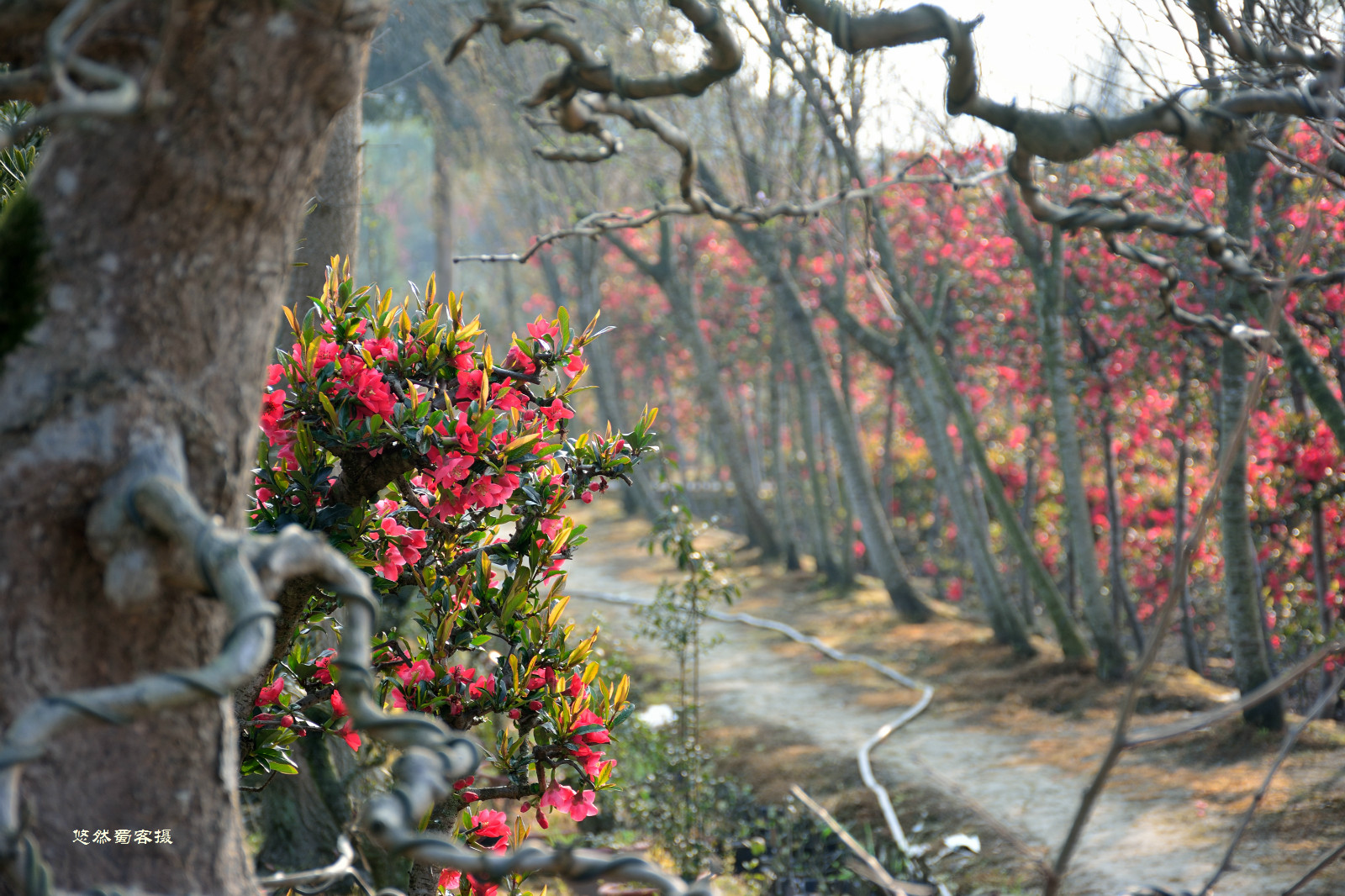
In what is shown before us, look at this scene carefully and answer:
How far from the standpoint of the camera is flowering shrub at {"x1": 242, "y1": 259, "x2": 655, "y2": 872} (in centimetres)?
223

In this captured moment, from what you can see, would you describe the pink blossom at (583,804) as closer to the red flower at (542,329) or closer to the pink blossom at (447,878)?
the pink blossom at (447,878)

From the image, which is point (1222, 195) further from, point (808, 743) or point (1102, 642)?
point (808, 743)

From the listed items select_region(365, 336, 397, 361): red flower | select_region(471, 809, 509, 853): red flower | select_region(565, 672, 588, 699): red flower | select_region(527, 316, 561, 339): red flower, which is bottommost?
select_region(471, 809, 509, 853): red flower

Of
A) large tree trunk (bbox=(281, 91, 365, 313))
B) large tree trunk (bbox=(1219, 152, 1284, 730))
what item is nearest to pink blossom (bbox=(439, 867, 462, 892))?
large tree trunk (bbox=(281, 91, 365, 313))

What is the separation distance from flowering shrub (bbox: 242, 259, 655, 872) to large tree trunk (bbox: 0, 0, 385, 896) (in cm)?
116

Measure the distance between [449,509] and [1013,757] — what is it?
5127mm

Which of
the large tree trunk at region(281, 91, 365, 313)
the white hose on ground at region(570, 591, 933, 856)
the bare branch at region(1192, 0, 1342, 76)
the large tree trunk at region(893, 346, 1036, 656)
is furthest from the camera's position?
the large tree trunk at region(893, 346, 1036, 656)

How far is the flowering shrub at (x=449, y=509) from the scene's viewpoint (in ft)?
7.31

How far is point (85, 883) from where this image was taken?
96cm

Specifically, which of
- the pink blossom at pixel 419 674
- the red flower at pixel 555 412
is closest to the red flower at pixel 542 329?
the red flower at pixel 555 412

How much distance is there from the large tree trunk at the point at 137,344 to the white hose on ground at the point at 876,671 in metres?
4.34

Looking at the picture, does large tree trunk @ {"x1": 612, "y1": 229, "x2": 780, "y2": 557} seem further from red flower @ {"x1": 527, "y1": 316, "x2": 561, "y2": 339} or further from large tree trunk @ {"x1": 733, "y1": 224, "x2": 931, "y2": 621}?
red flower @ {"x1": 527, "y1": 316, "x2": 561, "y2": 339}

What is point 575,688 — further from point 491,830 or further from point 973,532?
point 973,532

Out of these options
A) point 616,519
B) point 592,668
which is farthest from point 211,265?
point 616,519
